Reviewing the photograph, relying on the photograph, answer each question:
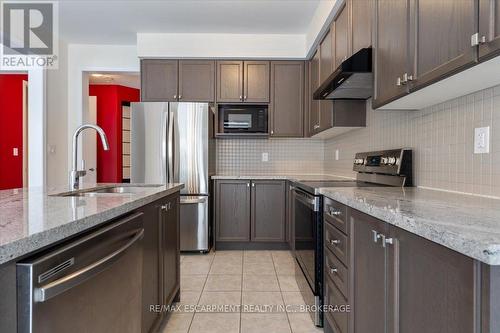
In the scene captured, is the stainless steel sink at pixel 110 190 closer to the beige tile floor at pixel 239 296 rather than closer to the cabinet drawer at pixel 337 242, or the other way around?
the beige tile floor at pixel 239 296

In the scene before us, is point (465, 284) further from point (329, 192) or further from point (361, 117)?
point (361, 117)

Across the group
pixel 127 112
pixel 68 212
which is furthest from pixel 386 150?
pixel 127 112

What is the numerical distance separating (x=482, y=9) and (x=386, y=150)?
129cm

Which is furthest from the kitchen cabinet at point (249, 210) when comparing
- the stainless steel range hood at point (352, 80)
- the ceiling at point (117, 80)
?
the ceiling at point (117, 80)

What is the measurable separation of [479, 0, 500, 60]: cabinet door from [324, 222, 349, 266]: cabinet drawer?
90cm

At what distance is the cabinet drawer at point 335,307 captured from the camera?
155 centimetres

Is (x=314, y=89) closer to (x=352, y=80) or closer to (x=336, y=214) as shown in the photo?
(x=352, y=80)

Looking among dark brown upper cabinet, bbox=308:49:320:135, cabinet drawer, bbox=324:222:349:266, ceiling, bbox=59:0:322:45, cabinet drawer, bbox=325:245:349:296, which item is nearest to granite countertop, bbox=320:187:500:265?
cabinet drawer, bbox=324:222:349:266

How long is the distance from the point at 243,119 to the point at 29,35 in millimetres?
2581

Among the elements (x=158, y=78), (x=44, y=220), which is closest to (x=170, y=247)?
(x=44, y=220)

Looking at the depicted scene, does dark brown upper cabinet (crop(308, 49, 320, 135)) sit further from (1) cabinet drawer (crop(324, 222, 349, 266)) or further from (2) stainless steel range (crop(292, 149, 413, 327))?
(1) cabinet drawer (crop(324, 222, 349, 266))

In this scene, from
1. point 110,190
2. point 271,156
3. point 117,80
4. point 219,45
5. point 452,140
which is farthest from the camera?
point 117,80

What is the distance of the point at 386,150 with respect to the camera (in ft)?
7.31

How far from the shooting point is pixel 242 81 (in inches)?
156
